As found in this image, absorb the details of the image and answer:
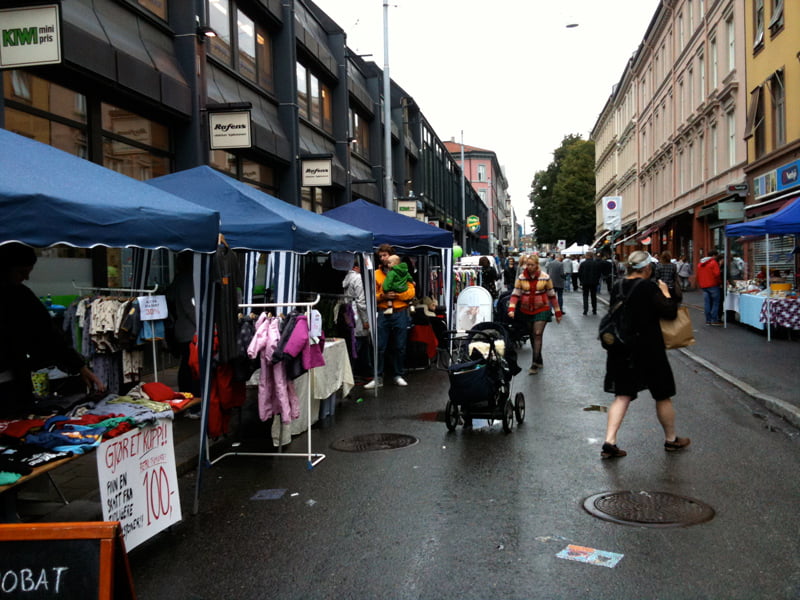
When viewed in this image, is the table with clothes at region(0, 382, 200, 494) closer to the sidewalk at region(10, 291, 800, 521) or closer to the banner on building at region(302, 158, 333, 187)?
the sidewalk at region(10, 291, 800, 521)

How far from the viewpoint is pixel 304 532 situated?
5070 millimetres

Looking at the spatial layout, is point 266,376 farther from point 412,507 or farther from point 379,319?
point 379,319

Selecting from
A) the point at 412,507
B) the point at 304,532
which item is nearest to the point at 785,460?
the point at 412,507

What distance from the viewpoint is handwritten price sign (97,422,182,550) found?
4.36m

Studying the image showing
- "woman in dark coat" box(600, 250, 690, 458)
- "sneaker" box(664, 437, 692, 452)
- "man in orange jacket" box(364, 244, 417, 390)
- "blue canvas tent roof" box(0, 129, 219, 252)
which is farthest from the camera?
"man in orange jacket" box(364, 244, 417, 390)

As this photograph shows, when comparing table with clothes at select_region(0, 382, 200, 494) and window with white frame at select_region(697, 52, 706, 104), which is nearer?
table with clothes at select_region(0, 382, 200, 494)

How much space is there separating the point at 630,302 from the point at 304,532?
350 cm

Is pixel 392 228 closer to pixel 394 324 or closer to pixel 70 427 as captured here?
pixel 394 324

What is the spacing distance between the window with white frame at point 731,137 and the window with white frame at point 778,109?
15.6 ft

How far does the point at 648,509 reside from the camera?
530 cm

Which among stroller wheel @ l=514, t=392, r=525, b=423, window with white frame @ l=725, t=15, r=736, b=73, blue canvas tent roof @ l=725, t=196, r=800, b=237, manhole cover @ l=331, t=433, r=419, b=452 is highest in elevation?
window with white frame @ l=725, t=15, r=736, b=73

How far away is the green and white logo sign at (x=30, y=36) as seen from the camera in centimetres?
704

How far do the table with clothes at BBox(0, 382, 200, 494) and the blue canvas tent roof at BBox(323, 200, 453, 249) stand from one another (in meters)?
8.45

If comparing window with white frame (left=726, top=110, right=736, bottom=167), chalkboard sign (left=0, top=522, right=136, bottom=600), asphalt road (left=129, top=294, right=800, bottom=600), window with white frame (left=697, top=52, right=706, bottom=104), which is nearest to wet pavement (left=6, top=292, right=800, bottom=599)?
asphalt road (left=129, top=294, right=800, bottom=600)
